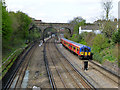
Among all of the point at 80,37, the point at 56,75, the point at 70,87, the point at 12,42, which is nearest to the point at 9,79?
the point at 56,75

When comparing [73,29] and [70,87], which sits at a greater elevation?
[73,29]

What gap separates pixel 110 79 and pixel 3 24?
1776 cm

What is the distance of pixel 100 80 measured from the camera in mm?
11008

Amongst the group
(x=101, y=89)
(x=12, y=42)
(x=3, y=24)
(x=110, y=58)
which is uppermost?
(x=3, y=24)

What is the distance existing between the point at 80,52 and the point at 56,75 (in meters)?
7.05

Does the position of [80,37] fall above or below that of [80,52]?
above

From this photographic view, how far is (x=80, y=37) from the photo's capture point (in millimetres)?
34344

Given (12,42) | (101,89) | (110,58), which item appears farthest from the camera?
(12,42)

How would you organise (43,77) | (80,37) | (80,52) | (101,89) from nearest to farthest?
(101,89), (43,77), (80,52), (80,37)

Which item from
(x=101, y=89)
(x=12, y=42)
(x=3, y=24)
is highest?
(x=3, y=24)

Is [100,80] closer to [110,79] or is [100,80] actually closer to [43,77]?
[110,79]

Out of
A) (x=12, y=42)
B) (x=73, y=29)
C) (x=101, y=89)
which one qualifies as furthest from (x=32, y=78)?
(x=73, y=29)

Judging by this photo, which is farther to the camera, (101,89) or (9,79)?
(9,79)

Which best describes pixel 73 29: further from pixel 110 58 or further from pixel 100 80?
pixel 100 80
